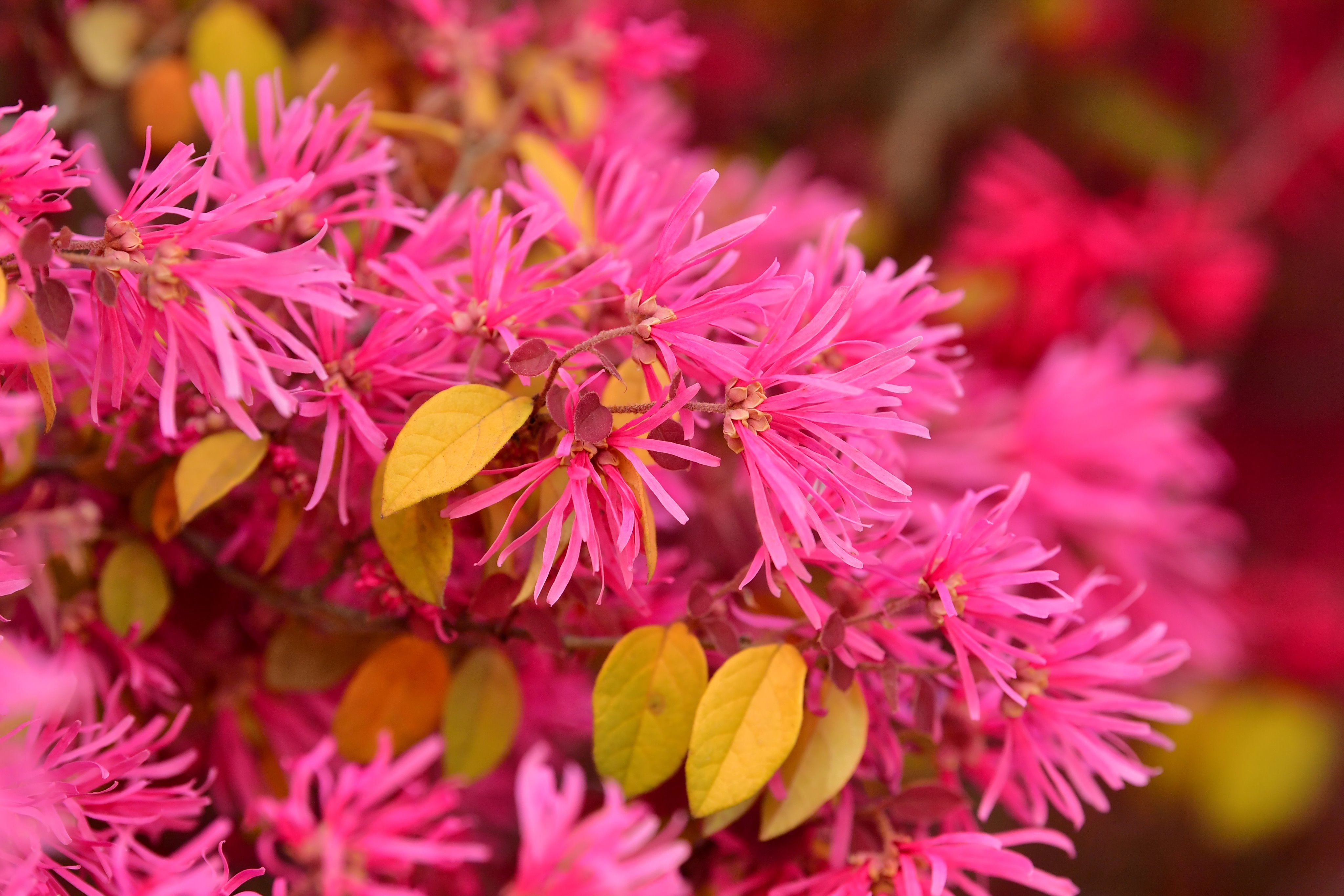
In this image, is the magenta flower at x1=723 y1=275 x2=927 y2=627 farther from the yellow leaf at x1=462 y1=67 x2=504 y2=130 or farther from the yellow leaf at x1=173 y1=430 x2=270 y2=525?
the yellow leaf at x1=462 y1=67 x2=504 y2=130

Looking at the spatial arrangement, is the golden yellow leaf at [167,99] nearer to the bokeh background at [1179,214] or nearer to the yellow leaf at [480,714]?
the bokeh background at [1179,214]

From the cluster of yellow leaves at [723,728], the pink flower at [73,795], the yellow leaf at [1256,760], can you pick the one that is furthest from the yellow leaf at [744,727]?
the yellow leaf at [1256,760]

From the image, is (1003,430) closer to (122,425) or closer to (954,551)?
(954,551)

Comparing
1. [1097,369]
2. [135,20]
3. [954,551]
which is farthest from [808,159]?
[954,551]

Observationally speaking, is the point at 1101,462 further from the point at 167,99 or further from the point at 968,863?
the point at 167,99

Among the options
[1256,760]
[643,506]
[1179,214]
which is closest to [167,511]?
[643,506]

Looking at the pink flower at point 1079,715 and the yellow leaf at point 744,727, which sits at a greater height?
the pink flower at point 1079,715
